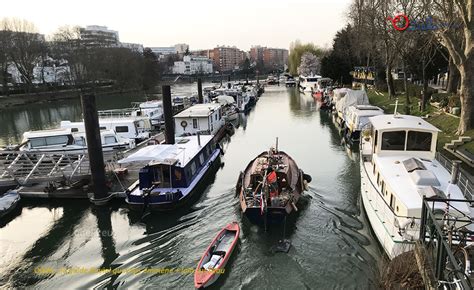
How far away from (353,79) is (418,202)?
71467 millimetres

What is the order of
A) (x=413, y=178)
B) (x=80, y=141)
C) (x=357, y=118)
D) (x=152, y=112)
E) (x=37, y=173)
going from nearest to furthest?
(x=413, y=178), (x=37, y=173), (x=80, y=141), (x=357, y=118), (x=152, y=112)

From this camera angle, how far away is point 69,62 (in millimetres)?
94875

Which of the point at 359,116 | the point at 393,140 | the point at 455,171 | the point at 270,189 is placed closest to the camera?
the point at 455,171

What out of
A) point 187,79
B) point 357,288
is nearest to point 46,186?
point 357,288

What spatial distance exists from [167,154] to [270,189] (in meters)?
7.05

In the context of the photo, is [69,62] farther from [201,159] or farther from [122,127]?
[201,159]

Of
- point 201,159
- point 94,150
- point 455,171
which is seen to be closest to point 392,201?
point 455,171

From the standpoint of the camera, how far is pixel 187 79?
554 feet

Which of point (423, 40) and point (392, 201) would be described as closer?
point (392, 201)

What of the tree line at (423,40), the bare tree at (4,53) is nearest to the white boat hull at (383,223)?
the tree line at (423,40)

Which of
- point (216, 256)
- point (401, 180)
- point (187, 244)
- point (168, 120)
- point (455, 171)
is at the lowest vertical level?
point (187, 244)

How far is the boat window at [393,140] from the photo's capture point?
16578 mm

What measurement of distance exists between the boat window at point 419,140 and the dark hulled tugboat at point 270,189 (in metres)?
6.12

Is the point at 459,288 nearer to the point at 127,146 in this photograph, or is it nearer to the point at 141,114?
the point at 127,146
